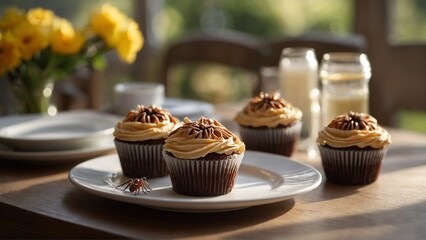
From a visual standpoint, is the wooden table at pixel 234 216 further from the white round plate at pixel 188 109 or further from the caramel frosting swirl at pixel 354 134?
the white round plate at pixel 188 109

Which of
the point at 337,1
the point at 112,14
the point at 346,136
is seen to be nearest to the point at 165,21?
the point at 337,1

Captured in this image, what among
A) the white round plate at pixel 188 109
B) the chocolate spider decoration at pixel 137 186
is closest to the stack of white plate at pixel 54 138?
the white round plate at pixel 188 109

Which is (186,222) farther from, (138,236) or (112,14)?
(112,14)

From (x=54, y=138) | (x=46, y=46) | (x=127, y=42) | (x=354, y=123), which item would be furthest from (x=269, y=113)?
(x=46, y=46)

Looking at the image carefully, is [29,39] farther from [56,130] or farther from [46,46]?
[56,130]

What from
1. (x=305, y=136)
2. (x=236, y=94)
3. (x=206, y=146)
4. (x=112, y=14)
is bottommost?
(x=236, y=94)
